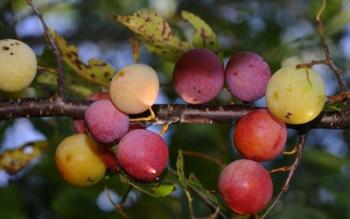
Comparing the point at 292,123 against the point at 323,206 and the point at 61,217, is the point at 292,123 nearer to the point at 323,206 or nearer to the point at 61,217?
the point at 323,206

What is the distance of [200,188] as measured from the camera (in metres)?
1.05

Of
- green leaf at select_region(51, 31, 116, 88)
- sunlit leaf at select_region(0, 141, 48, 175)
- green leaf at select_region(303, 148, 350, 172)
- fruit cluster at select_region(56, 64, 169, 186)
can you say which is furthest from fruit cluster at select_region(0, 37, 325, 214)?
green leaf at select_region(303, 148, 350, 172)

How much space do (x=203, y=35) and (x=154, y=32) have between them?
113mm

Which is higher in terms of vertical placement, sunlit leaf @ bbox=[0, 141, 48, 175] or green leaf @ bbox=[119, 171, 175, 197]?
green leaf @ bbox=[119, 171, 175, 197]

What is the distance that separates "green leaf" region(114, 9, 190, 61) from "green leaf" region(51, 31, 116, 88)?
0.12m

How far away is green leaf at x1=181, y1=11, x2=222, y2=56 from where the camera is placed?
4.05ft

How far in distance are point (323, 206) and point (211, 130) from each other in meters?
0.39

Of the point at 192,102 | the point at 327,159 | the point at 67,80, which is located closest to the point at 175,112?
the point at 192,102

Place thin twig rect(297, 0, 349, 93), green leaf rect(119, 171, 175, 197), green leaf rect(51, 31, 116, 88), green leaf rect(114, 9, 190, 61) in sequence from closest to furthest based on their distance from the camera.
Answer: thin twig rect(297, 0, 349, 93)
green leaf rect(119, 171, 175, 197)
green leaf rect(114, 9, 190, 61)
green leaf rect(51, 31, 116, 88)

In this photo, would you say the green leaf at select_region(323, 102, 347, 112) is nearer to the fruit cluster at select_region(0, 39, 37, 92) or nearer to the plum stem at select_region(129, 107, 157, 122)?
the plum stem at select_region(129, 107, 157, 122)

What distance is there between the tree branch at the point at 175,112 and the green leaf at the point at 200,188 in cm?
11

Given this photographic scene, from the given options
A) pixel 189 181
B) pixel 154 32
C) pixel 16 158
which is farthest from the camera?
pixel 16 158

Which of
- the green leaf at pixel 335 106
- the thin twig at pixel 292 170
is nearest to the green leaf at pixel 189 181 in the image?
the thin twig at pixel 292 170

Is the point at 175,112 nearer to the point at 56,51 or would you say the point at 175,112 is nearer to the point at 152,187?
the point at 152,187
